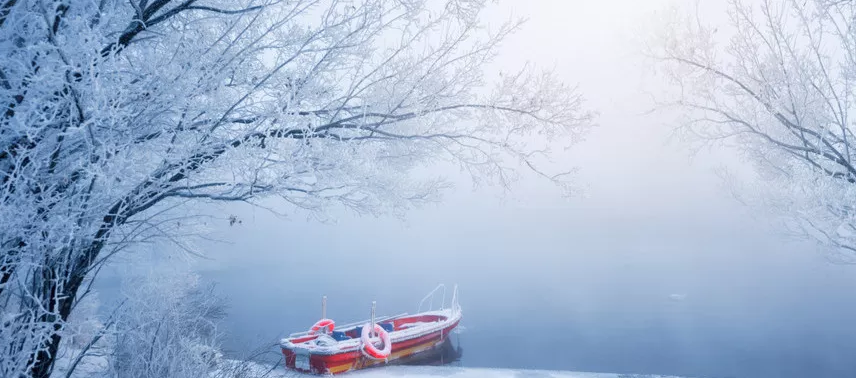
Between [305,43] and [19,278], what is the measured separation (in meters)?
2.58

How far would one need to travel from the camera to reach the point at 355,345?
1261cm

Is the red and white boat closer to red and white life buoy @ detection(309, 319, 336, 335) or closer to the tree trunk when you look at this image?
red and white life buoy @ detection(309, 319, 336, 335)

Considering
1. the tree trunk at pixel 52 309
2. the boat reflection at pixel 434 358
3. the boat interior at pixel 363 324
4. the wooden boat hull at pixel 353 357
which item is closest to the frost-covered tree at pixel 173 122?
the tree trunk at pixel 52 309

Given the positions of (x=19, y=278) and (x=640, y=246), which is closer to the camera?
(x=19, y=278)

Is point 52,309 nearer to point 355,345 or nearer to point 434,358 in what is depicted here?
point 355,345

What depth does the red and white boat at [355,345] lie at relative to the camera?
12062 millimetres

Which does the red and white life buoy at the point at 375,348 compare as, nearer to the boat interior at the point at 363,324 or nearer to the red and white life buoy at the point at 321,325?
the boat interior at the point at 363,324

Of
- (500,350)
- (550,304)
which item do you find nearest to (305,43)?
(500,350)

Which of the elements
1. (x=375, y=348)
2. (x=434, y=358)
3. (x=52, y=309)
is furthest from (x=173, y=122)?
(x=434, y=358)

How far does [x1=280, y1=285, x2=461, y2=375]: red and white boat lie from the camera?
475 inches

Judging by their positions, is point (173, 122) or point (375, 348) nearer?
point (173, 122)

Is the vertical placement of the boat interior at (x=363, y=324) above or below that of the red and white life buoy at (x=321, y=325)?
below

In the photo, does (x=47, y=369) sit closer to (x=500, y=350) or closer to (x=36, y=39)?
(x=36, y=39)

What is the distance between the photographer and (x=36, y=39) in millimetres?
2955
